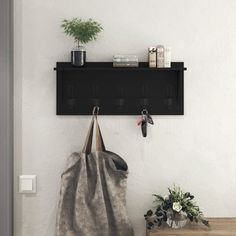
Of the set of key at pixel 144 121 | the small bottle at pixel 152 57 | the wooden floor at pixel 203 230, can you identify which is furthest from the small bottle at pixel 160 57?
the wooden floor at pixel 203 230

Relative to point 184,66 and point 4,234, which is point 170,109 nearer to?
point 184,66

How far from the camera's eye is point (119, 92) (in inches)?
87.3

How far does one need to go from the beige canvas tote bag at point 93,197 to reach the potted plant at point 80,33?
44 centimetres

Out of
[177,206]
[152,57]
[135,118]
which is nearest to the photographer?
[177,206]

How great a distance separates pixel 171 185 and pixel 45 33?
3.45 ft

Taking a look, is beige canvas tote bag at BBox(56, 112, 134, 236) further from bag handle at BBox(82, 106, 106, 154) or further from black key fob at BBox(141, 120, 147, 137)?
black key fob at BBox(141, 120, 147, 137)

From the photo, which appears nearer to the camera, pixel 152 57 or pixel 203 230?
pixel 203 230

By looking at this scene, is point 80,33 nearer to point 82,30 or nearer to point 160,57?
point 82,30

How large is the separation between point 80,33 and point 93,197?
0.82m

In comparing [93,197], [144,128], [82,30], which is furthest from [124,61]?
[93,197]

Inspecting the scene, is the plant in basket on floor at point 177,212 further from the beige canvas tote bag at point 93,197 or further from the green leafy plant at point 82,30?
the green leafy plant at point 82,30

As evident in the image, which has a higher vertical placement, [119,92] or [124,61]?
[124,61]

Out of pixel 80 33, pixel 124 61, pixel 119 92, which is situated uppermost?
pixel 80 33

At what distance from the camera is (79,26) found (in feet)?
6.88
